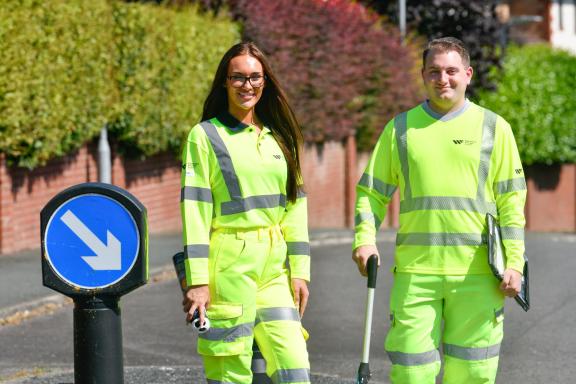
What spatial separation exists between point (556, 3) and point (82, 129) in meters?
37.6

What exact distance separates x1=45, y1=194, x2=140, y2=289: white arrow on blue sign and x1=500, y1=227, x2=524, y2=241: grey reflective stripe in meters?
1.49

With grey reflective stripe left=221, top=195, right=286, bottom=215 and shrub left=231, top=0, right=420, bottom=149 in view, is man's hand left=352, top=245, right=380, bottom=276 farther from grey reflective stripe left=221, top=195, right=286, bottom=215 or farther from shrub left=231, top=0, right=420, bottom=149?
shrub left=231, top=0, right=420, bottom=149

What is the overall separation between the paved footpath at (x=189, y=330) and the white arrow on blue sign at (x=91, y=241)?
253cm

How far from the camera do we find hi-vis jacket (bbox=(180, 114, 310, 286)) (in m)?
5.40

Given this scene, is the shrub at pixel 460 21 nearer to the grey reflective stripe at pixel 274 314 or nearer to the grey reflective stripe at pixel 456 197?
the grey reflective stripe at pixel 456 197

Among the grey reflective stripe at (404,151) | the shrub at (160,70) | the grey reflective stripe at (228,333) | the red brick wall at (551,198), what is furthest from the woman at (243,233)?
the red brick wall at (551,198)

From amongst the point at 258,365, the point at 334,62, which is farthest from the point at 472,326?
the point at 334,62

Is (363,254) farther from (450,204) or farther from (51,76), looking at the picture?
(51,76)

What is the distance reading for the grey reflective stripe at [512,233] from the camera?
221 inches

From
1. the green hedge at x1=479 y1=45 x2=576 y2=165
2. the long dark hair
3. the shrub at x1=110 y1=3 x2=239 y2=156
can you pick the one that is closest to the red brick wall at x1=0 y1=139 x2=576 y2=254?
the shrub at x1=110 y1=3 x2=239 y2=156

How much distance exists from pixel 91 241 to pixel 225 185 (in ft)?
1.87

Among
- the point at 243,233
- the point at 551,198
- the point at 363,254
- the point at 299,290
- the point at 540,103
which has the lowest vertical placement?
the point at 551,198

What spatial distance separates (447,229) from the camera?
18.5 feet

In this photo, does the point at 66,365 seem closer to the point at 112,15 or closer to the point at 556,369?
the point at 556,369
